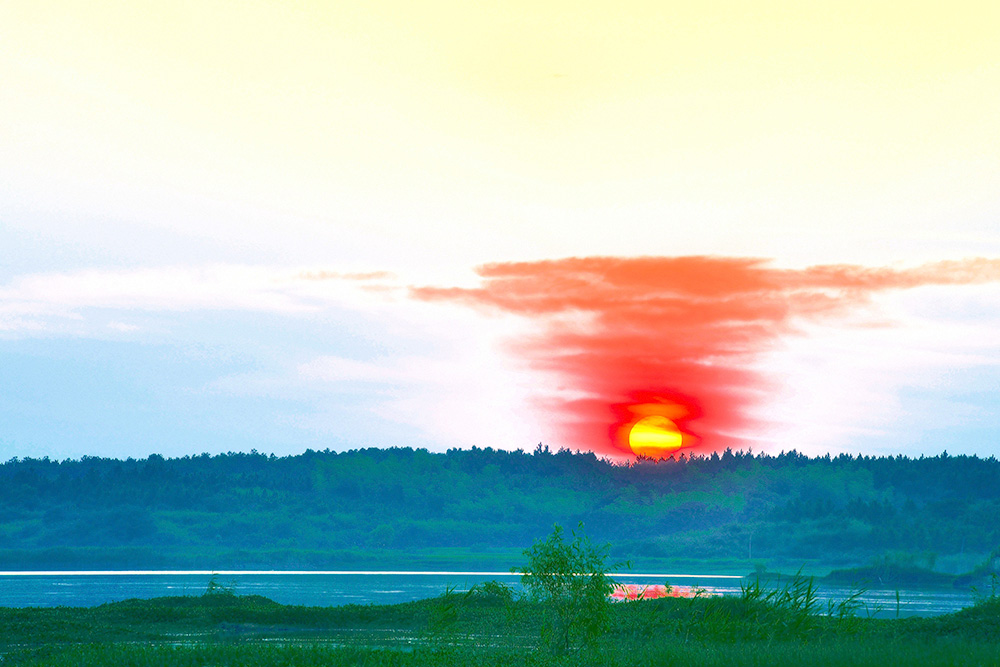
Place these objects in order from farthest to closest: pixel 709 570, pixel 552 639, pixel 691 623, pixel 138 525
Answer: pixel 138 525 < pixel 709 570 < pixel 691 623 < pixel 552 639

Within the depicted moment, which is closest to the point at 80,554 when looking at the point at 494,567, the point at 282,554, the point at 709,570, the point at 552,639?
the point at 282,554

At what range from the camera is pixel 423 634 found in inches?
1547

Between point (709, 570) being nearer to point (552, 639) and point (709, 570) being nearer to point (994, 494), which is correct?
point (994, 494)

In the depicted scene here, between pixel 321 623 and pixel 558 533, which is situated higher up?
pixel 558 533

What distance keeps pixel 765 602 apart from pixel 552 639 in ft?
41.5

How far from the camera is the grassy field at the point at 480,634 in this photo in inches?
1102

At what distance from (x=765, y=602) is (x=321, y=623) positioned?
2000cm

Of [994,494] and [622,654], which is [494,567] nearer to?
[994,494]

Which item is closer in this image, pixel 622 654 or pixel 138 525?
pixel 622 654

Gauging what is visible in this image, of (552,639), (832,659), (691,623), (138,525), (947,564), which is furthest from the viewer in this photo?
(138,525)

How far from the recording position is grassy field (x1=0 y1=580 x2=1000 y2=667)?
28.0m

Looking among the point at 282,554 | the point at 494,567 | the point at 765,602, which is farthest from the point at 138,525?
the point at 765,602

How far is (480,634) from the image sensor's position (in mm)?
37938

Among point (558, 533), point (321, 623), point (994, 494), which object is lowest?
point (321, 623)
